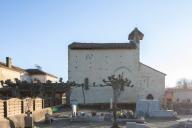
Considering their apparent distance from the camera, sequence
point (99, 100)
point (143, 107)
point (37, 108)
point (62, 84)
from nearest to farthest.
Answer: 1. point (37, 108)
2. point (143, 107)
3. point (62, 84)
4. point (99, 100)

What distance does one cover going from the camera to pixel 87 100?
193 ft

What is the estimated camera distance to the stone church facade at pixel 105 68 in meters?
58.8

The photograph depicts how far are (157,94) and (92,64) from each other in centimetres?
1055

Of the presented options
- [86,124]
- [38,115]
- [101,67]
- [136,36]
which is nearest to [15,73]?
[101,67]

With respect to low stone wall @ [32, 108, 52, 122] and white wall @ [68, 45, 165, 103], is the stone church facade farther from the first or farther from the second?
low stone wall @ [32, 108, 52, 122]

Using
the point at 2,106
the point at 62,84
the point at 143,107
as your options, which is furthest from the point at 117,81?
the point at 62,84

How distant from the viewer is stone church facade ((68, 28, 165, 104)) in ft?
193

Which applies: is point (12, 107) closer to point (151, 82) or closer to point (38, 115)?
point (38, 115)

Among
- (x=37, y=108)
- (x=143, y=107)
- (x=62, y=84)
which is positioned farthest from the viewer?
(x=62, y=84)

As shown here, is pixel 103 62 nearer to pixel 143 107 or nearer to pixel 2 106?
pixel 143 107

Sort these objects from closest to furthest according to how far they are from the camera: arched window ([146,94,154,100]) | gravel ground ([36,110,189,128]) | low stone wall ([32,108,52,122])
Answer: gravel ground ([36,110,189,128]) < low stone wall ([32,108,52,122]) < arched window ([146,94,154,100])

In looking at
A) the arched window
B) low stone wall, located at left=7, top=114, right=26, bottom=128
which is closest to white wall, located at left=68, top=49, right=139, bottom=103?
the arched window

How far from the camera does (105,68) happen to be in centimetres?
5916

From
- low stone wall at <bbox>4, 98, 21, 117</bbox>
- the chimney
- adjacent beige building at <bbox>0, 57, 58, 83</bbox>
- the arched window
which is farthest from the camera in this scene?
the chimney
